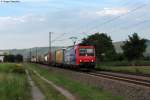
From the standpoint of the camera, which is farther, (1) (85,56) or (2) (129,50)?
(2) (129,50)

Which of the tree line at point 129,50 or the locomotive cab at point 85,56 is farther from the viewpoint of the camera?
the tree line at point 129,50

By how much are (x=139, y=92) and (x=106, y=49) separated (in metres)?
114

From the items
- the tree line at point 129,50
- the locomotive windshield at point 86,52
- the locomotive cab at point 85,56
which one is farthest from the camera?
the tree line at point 129,50

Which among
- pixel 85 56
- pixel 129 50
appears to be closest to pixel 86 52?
pixel 85 56

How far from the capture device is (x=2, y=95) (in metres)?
18.9

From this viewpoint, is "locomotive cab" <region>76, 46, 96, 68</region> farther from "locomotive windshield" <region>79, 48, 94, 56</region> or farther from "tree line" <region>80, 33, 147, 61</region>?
"tree line" <region>80, 33, 147, 61</region>

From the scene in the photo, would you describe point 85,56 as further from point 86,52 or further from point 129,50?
point 129,50

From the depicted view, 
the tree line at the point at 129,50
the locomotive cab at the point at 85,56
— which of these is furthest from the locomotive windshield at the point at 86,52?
Answer: the tree line at the point at 129,50

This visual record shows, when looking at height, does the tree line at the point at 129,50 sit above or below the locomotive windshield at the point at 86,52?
above

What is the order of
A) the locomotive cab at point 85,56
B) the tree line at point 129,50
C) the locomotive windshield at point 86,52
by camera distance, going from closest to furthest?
1. the locomotive cab at point 85,56
2. the locomotive windshield at point 86,52
3. the tree line at point 129,50

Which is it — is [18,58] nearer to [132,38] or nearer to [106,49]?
[106,49]

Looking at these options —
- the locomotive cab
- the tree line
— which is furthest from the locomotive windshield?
the tree line

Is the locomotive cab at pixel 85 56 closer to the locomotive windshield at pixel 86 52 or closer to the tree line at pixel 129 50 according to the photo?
the locomotive windshield at pixel 86 52

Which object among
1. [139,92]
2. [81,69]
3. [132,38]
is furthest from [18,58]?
[139,92]
